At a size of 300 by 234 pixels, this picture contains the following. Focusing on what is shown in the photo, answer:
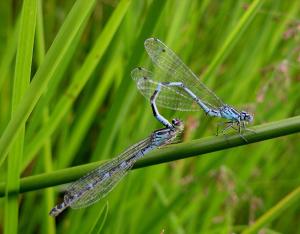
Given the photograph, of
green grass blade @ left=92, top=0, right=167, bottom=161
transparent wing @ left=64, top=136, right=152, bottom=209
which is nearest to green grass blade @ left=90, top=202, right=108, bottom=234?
transparent wing @ left=64, top=136, right=152, bottom=209

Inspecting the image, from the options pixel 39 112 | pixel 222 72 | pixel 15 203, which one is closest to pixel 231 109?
pixel 39 112

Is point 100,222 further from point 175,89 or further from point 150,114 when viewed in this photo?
point 150,114

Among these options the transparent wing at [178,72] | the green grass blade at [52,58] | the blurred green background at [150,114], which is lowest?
the blurred green background at [150,114]

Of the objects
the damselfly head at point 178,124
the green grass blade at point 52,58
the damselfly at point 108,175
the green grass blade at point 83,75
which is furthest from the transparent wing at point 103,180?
the green grass blade at point 52,58

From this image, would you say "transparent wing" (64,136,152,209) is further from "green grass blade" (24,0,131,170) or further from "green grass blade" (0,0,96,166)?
"green grass blade" (0,0,96,166)

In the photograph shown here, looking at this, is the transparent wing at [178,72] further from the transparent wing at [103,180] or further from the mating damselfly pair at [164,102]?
the transparent wing at [103,180]
